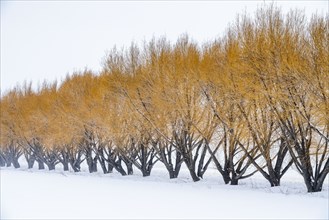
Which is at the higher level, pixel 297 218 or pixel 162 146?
pixel 162 146

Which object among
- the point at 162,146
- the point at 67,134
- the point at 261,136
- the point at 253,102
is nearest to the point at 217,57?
the point at 253,102

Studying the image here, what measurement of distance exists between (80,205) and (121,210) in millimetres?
1342

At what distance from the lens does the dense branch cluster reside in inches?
491

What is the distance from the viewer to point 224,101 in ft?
50.2

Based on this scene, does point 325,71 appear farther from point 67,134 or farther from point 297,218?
point 67,134

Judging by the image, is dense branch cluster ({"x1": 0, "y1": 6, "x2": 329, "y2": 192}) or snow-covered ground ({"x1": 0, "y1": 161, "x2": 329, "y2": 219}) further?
dense branch cluster ({"x1": 0, "y1": 6, "x2": 329, "y2": 192})

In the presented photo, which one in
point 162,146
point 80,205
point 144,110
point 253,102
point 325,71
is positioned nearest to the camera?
point 80,205

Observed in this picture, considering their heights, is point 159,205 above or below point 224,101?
below

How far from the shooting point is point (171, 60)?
1711 centimetres

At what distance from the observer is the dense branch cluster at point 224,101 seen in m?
12.5

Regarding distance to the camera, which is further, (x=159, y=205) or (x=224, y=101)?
(x=224, y=101)

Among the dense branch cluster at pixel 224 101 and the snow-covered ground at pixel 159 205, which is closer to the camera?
the snow-covered ground at pixel 159 205

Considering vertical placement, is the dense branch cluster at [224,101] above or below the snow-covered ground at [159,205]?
above

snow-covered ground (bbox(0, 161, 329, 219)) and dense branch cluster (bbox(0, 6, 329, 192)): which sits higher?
dense branch cluster (bbox(0, 6, 329, 192))
